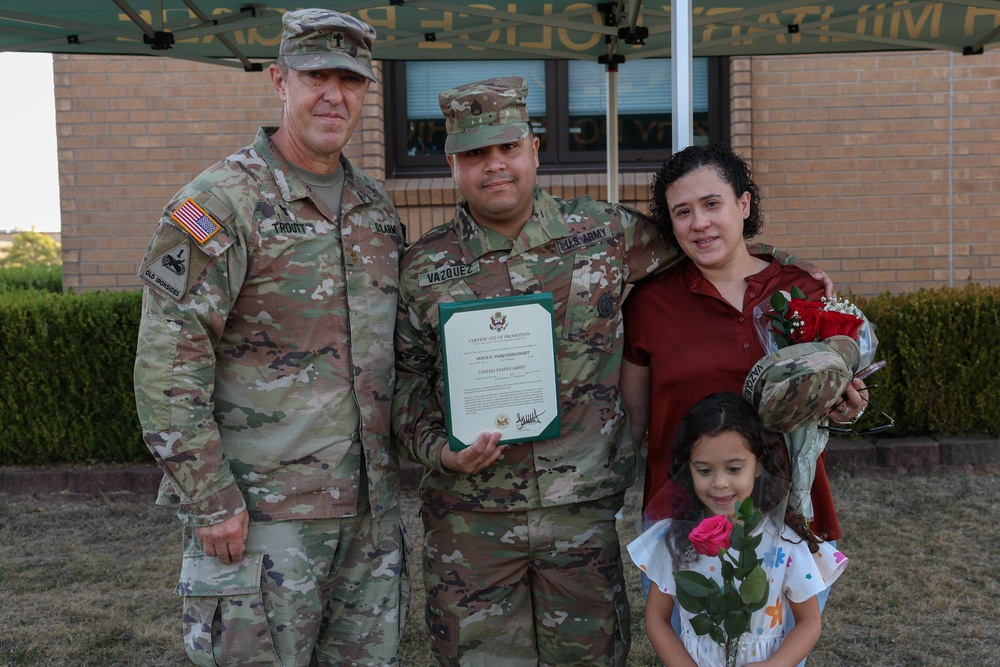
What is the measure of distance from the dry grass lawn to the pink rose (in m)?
2.03

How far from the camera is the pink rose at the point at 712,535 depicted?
71.5 inches

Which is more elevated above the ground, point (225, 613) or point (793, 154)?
point (793, 154)

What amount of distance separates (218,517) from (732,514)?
1244mm

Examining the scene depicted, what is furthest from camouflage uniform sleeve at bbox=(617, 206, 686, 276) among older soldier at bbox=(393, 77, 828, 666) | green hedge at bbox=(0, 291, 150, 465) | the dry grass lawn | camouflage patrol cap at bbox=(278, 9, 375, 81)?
green hedge at bbox=(0, 291, 150, 465)

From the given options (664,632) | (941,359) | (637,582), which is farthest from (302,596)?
(941,359)

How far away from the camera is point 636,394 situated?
8.61ft

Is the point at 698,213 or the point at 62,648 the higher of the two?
the point at 698,213

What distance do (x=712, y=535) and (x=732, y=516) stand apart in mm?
345

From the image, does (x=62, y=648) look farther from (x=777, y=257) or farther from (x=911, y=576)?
(x=911, y=576)

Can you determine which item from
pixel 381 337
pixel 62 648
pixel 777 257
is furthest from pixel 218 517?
pixel 62 648

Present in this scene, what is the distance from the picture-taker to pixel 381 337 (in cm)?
248

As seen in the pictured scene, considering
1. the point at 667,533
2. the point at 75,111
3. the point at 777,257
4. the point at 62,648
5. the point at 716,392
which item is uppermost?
the point at 75,111

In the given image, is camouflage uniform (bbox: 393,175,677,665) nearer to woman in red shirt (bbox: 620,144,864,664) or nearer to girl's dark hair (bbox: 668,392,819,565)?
woman in red shirt (bbox: 620,144,864,664)

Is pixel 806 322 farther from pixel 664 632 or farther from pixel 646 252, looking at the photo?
pixel 664 632
